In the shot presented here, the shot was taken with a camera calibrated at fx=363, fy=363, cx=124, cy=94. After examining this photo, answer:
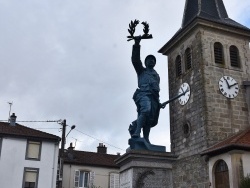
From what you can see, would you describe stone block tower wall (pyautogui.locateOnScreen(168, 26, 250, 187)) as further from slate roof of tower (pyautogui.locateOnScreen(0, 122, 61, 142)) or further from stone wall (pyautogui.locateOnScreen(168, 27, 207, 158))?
slate roof of tower (pyautogui.locateOnScreen(0, 122, 61, 142))

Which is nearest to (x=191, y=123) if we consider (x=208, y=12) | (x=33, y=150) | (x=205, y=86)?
(x=205, y=86)

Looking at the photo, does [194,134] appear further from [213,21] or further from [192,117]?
[213,21]

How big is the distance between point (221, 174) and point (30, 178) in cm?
1402

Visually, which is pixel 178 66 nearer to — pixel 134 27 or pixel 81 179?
pixel 81 179

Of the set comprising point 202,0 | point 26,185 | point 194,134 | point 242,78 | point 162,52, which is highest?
point 202,0

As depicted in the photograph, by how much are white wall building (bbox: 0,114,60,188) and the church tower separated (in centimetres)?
929

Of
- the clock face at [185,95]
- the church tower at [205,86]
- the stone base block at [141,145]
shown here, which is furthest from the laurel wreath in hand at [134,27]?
the clock face at [185,95]

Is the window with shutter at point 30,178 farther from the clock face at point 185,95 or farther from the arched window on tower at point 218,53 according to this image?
the arched window on tower at point 218,53

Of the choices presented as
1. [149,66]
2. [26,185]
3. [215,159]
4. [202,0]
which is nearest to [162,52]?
[202,0]

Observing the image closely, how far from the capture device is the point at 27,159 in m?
25.8

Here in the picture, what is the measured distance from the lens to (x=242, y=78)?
2177 centimetres

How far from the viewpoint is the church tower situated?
19953 millimetres

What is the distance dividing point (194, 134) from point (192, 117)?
1046mm

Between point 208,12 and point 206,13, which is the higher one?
point 208,12
